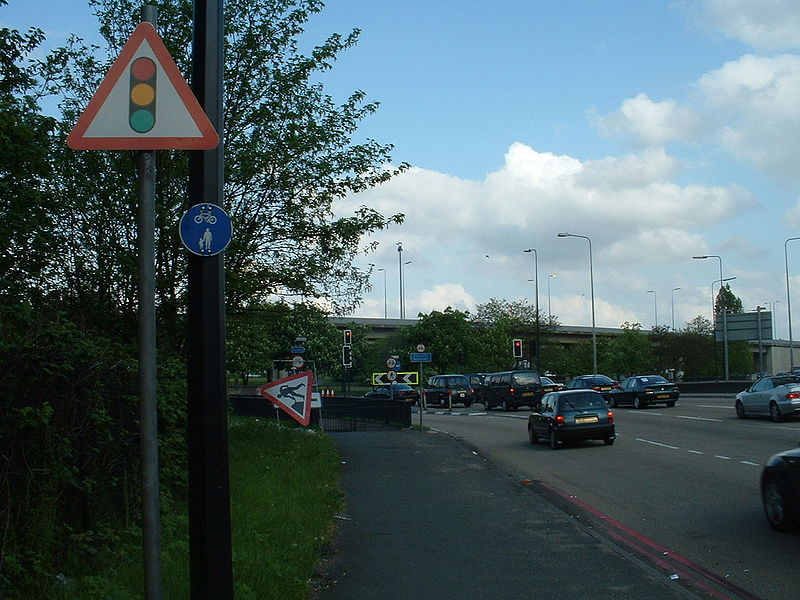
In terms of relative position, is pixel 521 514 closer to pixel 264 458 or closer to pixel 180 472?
pixel 180 472

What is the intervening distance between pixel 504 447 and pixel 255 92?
41.1ft

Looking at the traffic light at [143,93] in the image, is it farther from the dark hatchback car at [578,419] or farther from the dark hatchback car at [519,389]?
the dark hatchback car at [519,389]

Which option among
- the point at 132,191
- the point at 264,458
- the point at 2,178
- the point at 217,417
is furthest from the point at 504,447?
the point at 217,417

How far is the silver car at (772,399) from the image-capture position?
27.2 meters

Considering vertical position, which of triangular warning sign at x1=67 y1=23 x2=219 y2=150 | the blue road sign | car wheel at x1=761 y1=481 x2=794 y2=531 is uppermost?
triangular warning sign at x1=67 y1=23 x2=219 y2=150

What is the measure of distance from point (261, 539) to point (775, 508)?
19.0ft

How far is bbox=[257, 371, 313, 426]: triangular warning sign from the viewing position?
13820mm

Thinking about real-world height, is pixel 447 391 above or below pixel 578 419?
below

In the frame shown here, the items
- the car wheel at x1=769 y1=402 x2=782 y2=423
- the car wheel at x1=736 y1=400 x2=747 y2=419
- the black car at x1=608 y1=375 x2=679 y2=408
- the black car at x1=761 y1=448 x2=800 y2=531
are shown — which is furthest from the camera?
the black car at x1=608 y1=375 x2=679 y2=408

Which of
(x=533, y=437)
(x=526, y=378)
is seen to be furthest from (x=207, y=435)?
(x=526, y=378)

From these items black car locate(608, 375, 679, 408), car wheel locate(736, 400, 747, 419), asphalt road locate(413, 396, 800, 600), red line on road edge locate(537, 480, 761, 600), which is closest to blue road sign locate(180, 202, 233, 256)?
red line on road edge locate(537, 480, 761, 600)

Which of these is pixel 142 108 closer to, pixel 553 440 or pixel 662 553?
pixel 662 553

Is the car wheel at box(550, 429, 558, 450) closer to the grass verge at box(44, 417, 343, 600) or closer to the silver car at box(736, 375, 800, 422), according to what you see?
the grass verge at box(44, 417, 343, 600)

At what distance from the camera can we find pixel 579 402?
2281 cm
